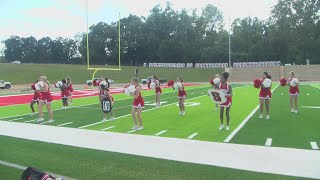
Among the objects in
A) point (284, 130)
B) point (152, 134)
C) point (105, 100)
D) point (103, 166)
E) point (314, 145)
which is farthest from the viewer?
point (105, 100)

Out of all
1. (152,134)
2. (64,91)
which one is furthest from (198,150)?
(64,91)

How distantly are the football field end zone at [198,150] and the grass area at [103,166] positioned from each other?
15.3 inches

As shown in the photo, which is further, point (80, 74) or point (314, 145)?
point (80, 74)

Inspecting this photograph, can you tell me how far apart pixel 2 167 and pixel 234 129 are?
710cm

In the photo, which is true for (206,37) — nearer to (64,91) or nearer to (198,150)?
(64,91)

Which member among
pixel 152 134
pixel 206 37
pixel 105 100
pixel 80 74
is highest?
pixel 206 37

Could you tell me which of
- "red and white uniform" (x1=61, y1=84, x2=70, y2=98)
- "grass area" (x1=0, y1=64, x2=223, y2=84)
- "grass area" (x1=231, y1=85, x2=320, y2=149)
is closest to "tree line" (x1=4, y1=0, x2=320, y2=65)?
"grass area" (x1=0, y1=64, x2=223, y2=84)

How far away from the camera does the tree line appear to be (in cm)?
8819

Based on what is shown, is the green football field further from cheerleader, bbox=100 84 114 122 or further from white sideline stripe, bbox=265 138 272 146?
cheerleader, bbox=100 84 114 122

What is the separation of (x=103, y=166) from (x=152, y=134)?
4024 millimetres

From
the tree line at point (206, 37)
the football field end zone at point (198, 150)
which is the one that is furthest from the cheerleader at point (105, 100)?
the tree line at point (206, 37)

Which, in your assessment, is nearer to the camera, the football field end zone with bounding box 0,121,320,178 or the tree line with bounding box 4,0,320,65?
the football field end zone with bounding box 0,121,320,178

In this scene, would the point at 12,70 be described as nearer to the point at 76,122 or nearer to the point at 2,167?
the point at 76,122

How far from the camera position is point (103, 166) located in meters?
8.14
